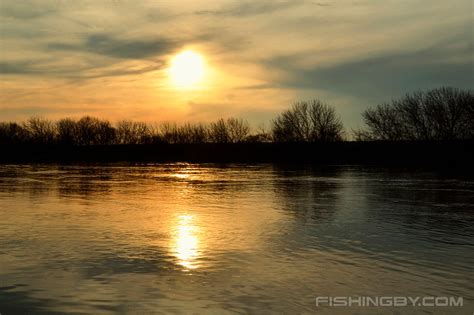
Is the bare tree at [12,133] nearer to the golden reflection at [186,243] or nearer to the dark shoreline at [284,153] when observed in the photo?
the dark shoreline at [284,153]

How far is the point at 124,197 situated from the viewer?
18.2m

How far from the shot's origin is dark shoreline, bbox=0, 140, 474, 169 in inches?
2594

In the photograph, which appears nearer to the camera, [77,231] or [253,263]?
[253,263]

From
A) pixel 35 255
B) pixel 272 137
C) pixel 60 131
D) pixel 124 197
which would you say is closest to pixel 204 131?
pixel 272 137

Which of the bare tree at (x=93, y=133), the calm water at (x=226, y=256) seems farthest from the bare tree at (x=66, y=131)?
the calm water at (x=226, y=256)

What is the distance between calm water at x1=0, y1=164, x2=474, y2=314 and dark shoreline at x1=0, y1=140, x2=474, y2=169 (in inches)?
1515

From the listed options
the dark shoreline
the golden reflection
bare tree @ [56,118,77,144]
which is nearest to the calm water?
the golden reflection

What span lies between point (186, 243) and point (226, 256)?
1.41m

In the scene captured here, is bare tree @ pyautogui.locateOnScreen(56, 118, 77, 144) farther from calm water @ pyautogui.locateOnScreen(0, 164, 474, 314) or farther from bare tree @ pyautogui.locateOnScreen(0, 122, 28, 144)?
calm water @ pyautogui.locateOnScreen(0, 164, 474, 314)

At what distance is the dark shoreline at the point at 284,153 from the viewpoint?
216 ft

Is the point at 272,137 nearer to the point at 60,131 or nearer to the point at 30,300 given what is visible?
the point at 60,131

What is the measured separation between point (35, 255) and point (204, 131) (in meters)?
121

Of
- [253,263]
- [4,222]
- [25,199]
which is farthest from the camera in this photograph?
[25,199]

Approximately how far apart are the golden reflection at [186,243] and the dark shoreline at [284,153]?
133 feet
